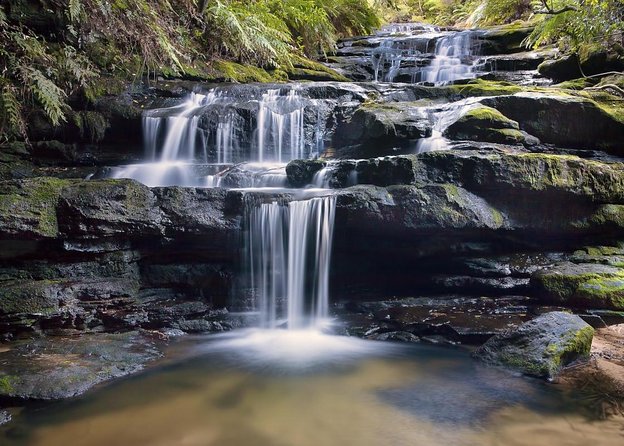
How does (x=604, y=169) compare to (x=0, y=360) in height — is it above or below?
above

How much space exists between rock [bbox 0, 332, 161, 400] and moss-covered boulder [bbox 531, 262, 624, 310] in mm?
4917

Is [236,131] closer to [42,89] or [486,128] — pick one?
[42,89]

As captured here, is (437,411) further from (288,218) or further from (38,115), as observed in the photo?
(38,115)

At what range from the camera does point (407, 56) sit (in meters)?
13.6

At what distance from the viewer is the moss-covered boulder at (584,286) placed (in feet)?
17.8

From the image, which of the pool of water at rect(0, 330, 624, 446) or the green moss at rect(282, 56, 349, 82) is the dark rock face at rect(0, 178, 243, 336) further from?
the green moss at rect(282, 56, 349, 82)

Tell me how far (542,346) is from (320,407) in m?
2.37

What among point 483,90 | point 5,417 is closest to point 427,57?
point 483,90

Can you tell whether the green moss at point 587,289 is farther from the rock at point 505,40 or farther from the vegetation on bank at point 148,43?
the rock at point 505,40

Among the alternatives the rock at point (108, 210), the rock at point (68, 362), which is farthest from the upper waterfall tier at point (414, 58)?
the rock at point (68, 362)

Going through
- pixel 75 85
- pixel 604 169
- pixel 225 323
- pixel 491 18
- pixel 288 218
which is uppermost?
pixel 491 18

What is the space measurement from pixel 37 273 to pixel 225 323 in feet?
7.94

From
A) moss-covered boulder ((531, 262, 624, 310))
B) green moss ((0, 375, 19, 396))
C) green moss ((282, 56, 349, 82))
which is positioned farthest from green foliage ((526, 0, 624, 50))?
green moss ((0, 375, 19, 396))

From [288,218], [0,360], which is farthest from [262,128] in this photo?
[0,360]
